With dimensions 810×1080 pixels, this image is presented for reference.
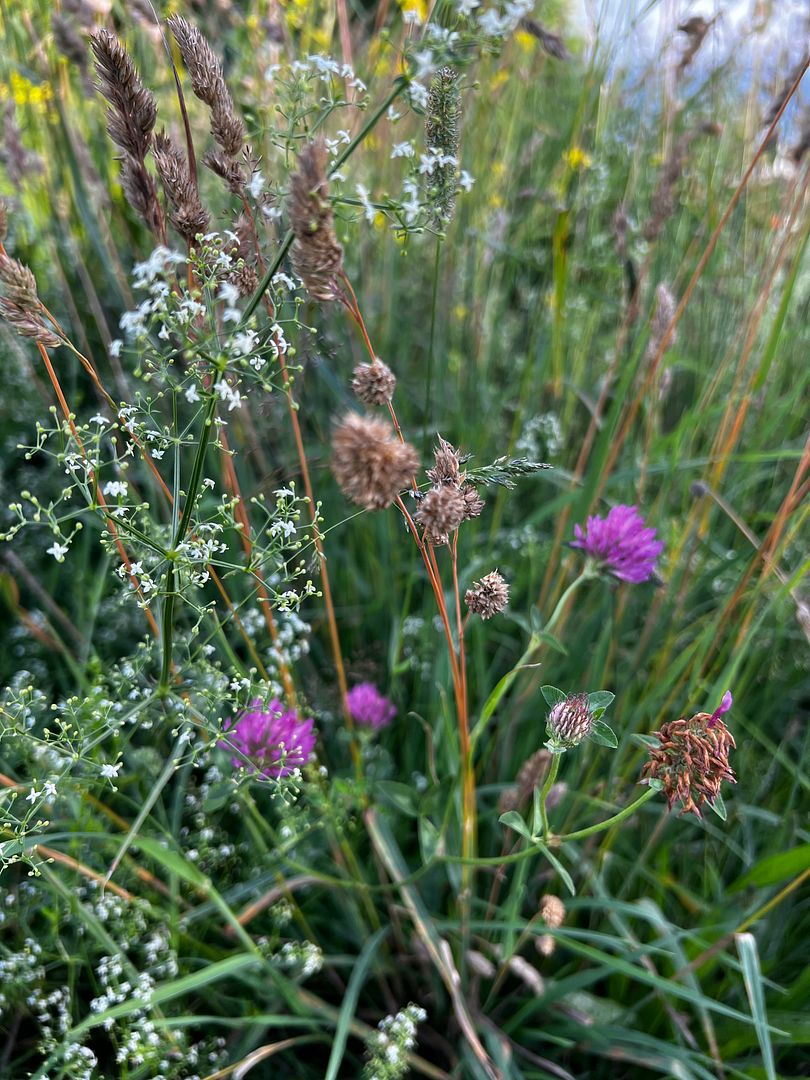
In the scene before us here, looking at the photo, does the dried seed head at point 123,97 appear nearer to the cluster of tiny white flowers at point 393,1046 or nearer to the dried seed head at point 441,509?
the dried seed head at point 441,509

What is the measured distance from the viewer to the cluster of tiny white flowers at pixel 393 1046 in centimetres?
90

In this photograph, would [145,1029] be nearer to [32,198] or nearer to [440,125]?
[440,125]

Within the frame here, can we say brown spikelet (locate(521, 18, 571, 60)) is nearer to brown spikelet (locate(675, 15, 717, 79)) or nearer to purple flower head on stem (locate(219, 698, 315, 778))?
brown spikelet (locate(675, 15, 717, 79))

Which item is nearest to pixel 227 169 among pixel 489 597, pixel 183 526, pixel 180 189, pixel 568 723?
pixel 180 189

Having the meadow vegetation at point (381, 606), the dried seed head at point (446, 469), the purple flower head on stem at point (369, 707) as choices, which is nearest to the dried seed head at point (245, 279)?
the meadow vegetation at point (381, 606)

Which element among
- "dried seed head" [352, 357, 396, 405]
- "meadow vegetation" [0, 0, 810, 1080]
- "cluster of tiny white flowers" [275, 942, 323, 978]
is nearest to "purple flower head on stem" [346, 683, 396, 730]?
"meadow vegetation" [0, 0, 810, 1080]

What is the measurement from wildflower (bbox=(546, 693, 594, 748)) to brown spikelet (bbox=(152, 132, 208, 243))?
51 cm

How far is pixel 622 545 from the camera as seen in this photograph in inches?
37.1

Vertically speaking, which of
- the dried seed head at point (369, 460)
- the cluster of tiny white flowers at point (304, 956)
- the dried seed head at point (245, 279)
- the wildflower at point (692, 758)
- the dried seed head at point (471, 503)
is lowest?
the cluster of tiny white flowers at point (304, 956)

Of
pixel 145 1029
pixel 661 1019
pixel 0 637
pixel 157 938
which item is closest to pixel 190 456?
pixel 0 637

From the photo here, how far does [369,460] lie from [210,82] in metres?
0.40

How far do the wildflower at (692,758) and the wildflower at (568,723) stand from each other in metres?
0.06

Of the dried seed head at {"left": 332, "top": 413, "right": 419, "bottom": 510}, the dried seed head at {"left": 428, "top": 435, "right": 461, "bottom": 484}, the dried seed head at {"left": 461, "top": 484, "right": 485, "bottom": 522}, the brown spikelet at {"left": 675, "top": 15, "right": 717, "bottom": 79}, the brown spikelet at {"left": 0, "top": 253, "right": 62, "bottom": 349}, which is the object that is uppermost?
the brown spikelet at {"left": 675, "top": 15, "right": 717, "bottom": 79}

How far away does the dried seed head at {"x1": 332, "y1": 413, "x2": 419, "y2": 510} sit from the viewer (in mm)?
522
